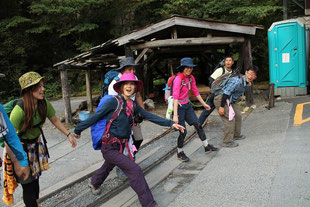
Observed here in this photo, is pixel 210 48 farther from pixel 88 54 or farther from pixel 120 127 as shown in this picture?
pixel 120 127

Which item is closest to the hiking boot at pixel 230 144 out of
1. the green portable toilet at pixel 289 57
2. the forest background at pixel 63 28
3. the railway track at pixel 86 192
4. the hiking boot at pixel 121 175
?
the railway track at pixel 86 192

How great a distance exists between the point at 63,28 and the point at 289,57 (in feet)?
57.5

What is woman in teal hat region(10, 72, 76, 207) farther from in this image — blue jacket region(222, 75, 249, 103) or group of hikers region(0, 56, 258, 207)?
blue jacket region(222, 75, 249, 103)

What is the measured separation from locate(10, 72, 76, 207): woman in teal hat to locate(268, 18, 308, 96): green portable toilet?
1068 centimetres

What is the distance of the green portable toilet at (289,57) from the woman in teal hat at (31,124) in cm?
1068

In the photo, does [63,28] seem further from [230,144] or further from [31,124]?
[31,124]

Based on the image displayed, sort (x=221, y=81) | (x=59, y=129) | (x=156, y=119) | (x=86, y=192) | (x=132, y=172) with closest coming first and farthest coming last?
(x=132, y=172) < (x=59, y=129) < (x=156, y=119) < (x=86, y=192) < (x=221, y=81)

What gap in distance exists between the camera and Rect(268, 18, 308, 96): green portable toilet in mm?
11164

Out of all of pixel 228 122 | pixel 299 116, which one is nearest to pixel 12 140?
pixel 228 122

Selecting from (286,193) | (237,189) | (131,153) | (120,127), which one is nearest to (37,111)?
(120,127)

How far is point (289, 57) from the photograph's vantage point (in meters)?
11.4

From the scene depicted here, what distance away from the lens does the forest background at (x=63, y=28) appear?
20.3 m

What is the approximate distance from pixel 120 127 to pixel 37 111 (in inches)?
37.7

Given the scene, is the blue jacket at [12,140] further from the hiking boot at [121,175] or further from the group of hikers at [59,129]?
the hiking boot at [121,175]
